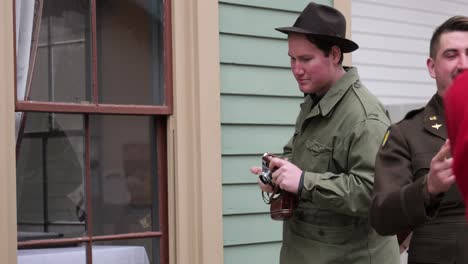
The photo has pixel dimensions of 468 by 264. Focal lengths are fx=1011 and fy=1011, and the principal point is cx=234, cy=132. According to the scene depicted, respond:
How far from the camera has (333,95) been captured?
3.93 metres

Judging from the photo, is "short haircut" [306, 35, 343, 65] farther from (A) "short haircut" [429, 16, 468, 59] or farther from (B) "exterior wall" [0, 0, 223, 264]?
(B) "exterior wall" [0, 0, 223, 264]

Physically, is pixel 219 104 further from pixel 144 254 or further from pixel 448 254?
pixel 448 254

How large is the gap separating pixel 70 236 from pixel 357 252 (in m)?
1.45

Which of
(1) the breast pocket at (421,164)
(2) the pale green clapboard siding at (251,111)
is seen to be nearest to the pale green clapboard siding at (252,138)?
(2) the pale green clapboard siding at (251,111)

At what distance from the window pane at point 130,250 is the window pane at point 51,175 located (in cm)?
14

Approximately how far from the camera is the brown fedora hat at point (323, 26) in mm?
3951

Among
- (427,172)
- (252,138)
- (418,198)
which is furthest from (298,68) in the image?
(252,138)

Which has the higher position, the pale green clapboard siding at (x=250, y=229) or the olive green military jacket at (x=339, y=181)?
the olive green military jacket at (x=339, y=181)

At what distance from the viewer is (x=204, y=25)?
505 cm

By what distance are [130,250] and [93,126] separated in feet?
2.05

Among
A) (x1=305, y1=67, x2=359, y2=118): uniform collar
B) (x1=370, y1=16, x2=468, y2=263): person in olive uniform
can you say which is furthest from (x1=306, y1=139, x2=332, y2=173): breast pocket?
(x1=370, y1=16, x2=468, y2=263): person in olive uniform

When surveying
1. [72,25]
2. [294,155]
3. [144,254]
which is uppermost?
[72,25]

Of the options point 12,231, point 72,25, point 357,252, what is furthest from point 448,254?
point 72,25

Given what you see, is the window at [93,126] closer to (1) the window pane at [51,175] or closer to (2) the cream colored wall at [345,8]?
(1) the window pane at [51,175]
